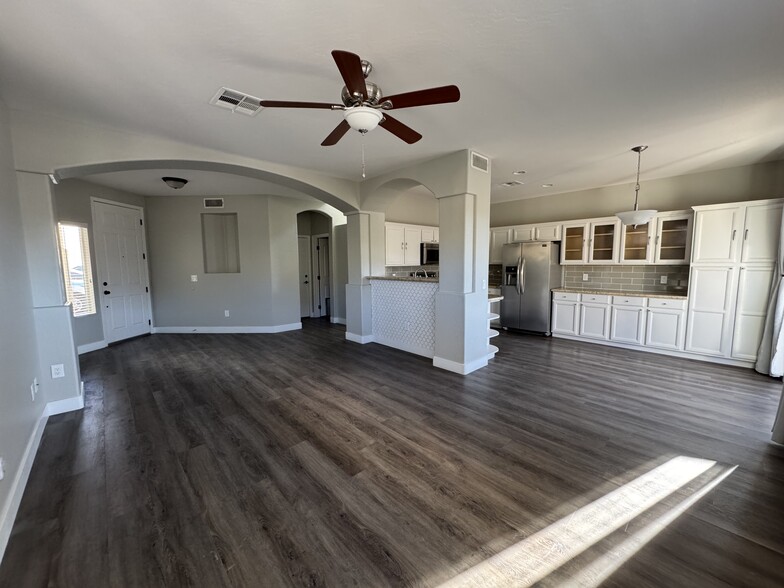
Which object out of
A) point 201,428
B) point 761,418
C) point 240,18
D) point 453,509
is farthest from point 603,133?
point 201,428

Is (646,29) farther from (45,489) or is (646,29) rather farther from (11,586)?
(45,489)

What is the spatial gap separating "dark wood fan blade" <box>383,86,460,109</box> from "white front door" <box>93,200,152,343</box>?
5.87 m

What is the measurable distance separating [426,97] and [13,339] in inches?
127

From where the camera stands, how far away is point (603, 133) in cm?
324

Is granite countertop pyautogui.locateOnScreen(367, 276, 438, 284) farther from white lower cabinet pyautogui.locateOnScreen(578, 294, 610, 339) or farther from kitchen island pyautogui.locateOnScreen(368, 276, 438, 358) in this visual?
white lower cabinet pyautogui.locateOnScreen(578, 294, 610, 339)

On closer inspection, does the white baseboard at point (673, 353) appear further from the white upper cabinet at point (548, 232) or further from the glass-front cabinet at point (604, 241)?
the white upper cabinet at point (548, 232)

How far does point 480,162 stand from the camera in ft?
12.8

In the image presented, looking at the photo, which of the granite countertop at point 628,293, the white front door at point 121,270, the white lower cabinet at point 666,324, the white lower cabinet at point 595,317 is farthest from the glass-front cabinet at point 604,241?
the white front door at point 121,270

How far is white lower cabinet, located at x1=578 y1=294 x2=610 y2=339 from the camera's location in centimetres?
520

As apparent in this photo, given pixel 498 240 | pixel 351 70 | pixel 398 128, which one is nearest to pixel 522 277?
pixel 498 240

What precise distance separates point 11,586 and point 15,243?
241cm

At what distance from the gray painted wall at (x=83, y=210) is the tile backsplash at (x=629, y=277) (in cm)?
821

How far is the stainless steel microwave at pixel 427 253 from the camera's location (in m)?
6.76

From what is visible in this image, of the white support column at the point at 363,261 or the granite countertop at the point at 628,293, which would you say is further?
the white support column at the point at 363,261
